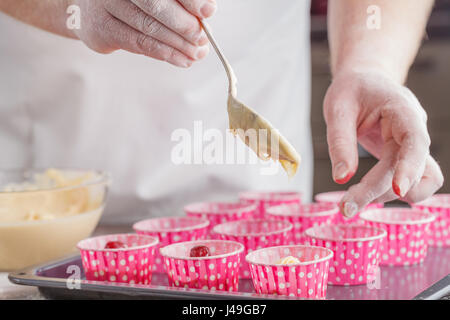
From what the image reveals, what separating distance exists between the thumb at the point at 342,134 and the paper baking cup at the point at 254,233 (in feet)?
0.56

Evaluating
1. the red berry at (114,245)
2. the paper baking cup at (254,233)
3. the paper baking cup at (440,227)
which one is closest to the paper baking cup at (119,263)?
the red berry at (114,245)

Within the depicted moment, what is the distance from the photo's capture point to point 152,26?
0.72 m

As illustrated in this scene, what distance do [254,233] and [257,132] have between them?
0.80 ft

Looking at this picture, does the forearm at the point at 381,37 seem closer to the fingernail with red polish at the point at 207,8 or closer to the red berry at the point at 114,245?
the fingernail with red polish at the point at 207,8

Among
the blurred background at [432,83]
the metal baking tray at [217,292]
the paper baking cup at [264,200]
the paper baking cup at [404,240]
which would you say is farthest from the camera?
the blurred background at [432,83]

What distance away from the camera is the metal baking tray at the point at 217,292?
2.25 ft

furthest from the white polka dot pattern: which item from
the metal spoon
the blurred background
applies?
the blurred background

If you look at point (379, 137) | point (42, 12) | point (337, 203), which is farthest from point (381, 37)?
point (42, 12)

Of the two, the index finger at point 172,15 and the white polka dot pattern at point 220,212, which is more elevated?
the index finger at point 172,15

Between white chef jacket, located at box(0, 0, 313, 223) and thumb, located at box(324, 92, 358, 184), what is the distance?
38cm

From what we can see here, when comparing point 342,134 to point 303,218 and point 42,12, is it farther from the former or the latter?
point 42,12

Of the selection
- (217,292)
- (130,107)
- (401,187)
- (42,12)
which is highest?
(42,12)

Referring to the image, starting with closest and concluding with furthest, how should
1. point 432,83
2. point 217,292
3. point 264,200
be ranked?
point 217,292, point 264,200, point 432,83
